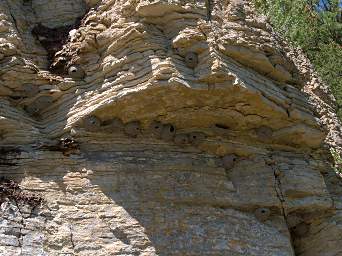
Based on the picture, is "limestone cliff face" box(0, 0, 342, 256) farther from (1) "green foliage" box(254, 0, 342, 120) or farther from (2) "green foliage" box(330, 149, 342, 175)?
(1) "green foliage" box(254, 0, 342, 120)

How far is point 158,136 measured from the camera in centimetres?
858

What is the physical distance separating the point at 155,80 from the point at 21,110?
164cm

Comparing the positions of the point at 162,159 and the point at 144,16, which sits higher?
the point at 144,16

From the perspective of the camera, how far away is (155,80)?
7.96 meters

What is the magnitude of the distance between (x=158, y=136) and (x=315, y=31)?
775 cm

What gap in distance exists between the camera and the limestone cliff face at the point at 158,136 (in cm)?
782

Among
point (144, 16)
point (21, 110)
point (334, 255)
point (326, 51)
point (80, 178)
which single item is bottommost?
point (334, 255)

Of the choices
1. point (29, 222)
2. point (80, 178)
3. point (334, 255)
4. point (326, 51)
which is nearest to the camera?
point (29, 222)

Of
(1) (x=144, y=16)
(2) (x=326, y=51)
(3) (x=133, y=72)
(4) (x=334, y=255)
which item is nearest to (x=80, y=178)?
(3) (x=133, y=72)

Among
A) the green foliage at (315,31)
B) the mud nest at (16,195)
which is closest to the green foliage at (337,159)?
the green foliage at (315,31)

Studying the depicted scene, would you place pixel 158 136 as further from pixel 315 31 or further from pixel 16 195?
pixel 315 31

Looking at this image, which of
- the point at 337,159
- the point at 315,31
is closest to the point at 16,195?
the point at 337,159

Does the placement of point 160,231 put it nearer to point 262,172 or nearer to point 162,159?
point 162,159

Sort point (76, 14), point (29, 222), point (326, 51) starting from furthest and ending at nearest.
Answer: point (326, 51) < point (76, 14) < point (29, 222)
